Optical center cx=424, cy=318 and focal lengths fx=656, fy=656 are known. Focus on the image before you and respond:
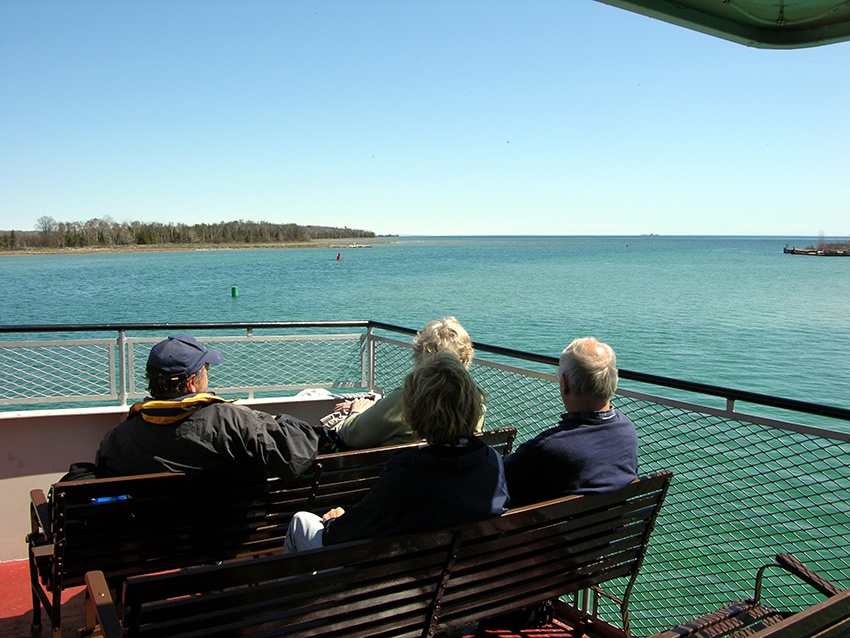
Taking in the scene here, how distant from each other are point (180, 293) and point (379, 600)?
149 ft

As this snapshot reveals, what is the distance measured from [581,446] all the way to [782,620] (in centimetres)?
73

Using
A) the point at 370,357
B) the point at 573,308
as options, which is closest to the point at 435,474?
the point at 370,357

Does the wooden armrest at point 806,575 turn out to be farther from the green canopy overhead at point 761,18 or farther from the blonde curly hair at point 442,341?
the green canopy overhead at point 761,18

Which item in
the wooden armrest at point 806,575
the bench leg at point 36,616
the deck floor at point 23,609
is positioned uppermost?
the wooden armrest at point 806,575

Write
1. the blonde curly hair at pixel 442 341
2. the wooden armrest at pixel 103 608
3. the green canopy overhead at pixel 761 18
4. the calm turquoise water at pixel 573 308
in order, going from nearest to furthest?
the wooden armrest at pixel 103 608 → the green canopy overhead at pixel 761 18 → the blonde curly hair at pixel 442 341 → the calm turquoise water at pixel 573 308

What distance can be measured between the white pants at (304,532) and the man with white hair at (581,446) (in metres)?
0.65

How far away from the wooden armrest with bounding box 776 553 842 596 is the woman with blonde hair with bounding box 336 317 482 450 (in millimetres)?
1143

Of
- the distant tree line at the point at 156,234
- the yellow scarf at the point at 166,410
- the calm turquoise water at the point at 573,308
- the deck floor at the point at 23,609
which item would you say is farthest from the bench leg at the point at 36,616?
the distant tree line at the point at 156,234

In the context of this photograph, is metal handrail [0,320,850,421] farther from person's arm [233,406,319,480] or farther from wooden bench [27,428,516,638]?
person's arm [233,406,319,480]

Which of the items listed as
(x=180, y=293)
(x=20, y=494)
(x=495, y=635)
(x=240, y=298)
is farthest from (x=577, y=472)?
(x=180, y=293)

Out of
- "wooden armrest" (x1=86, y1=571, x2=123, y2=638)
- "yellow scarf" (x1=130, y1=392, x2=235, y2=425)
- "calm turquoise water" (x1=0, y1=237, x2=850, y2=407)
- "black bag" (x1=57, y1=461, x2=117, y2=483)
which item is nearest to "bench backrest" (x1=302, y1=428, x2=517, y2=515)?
"yellow scarf" (x1=130, y1=392, x2=235, y2=425)

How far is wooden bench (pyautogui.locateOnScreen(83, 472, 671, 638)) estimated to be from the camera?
4.53 feet

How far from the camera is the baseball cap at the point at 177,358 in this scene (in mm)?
2408

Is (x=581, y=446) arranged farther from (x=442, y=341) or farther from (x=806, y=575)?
(x=442, y=341)
